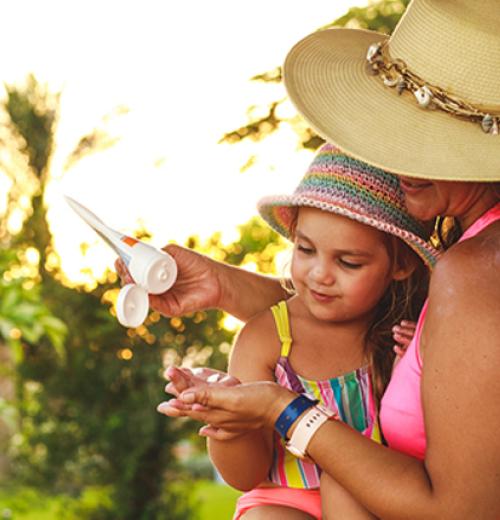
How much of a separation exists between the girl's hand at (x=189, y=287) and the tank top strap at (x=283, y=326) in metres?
0.23

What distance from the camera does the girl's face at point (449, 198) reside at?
205cm

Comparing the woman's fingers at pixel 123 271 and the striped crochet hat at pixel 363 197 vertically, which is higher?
the striped crochet hat at pixel 363 197

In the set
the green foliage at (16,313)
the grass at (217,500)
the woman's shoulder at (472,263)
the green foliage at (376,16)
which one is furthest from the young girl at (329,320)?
the grass at (217,500)

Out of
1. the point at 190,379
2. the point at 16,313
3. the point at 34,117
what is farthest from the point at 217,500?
the point at 190,379

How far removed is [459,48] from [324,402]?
0.87 meters

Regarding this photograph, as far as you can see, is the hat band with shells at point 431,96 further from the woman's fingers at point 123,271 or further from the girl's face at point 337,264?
the woman's fingers at point 123,271

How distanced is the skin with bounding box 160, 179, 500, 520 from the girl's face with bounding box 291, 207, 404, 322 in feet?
1.66

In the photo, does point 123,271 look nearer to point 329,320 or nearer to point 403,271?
point 329,320

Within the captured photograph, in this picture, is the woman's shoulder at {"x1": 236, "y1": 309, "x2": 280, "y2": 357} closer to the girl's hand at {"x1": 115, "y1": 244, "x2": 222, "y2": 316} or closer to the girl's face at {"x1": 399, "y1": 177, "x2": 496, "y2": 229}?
the girl's hand at {"x1": 115, "y1": 244, "x2": 222, "y2": 316}

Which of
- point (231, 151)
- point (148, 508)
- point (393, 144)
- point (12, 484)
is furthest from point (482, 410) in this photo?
point (12, 484)

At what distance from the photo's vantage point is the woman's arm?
2689 millimetres

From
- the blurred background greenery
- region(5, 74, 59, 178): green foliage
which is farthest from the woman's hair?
region(5, 74, 59, 178): green foliage

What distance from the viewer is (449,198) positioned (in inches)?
81.2

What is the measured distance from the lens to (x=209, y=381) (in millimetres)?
2145
